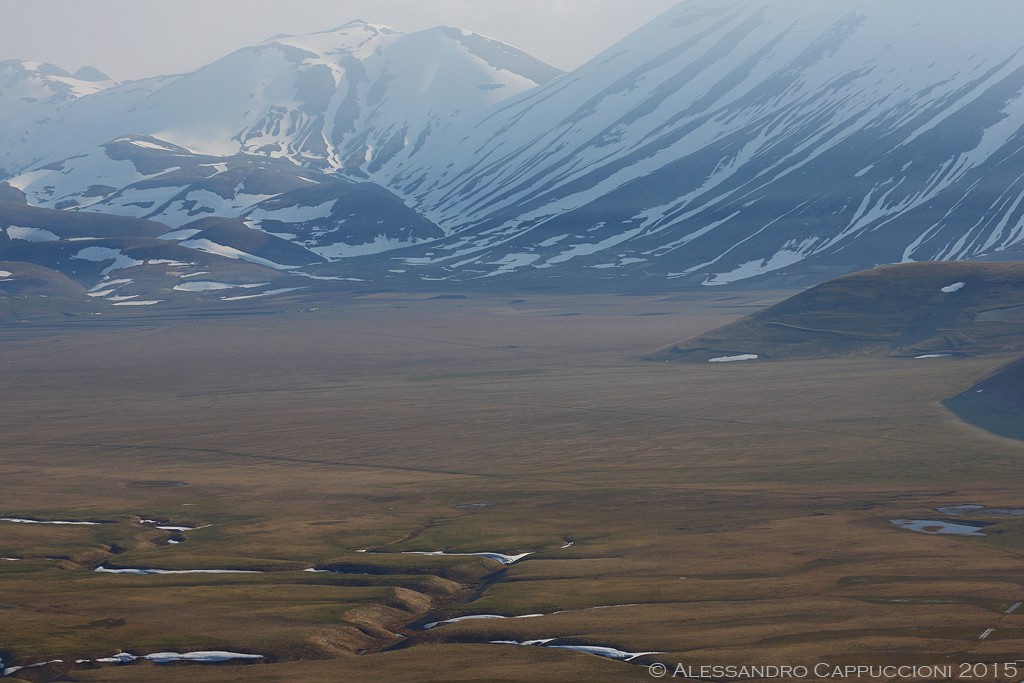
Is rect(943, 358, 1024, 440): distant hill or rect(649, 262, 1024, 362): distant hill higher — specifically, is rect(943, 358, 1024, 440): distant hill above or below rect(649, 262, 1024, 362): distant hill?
below

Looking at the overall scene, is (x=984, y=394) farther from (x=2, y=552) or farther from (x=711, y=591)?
(x=2, y=552)

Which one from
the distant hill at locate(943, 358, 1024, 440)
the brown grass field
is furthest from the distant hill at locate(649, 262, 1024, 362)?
the distant hill at locate(943, 358, 1024, 440)

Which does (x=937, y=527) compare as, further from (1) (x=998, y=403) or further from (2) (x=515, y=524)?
(1) (x=998, y=403)

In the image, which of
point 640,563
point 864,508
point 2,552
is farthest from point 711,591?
point 2,552

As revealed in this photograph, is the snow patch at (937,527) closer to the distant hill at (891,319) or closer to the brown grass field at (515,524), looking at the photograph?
the brown grass field at (515,524)

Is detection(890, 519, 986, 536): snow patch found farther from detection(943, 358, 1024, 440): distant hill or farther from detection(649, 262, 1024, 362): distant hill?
detection(649, 262, 1024, 362): distant hill
